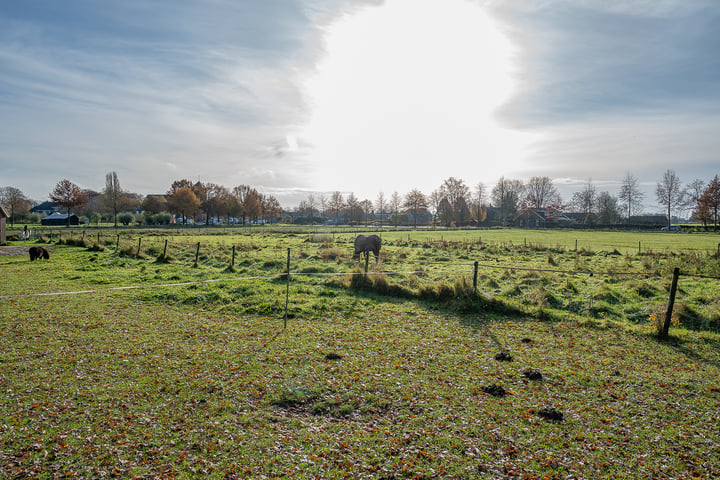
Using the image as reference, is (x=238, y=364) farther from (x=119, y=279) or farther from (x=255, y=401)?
(x=119, y=279)

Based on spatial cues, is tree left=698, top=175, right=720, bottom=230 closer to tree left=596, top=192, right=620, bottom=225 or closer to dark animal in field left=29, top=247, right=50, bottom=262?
tree left=596, top=192, right=620, bottom=225

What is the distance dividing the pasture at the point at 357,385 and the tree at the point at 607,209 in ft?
339

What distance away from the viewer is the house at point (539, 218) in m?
110

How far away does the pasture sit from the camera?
4.99m

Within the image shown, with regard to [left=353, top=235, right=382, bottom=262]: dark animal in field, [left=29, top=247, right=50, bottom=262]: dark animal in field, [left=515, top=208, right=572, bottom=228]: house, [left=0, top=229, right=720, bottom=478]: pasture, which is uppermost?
[left=515, top=208, right=572, bottom=228]: house

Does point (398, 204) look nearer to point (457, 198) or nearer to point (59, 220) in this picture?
point (457, 198)

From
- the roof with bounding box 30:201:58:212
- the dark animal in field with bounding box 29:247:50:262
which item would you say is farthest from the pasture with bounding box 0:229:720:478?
the roof with bounding box 30:201:58:212

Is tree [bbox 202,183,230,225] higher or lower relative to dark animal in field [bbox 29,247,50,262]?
higher

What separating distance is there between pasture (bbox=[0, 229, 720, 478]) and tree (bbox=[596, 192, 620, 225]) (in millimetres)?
103195

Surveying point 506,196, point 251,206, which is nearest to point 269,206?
point 251,206

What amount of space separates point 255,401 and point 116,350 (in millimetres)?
4394

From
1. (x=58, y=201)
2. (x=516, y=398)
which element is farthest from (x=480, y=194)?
(x=516, y=398)

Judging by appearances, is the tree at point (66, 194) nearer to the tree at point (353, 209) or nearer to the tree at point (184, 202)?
the tree at point (184, 202)

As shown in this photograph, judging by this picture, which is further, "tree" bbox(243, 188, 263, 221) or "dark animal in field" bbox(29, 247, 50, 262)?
"tree" bbox(243, 188, 263, 221)
